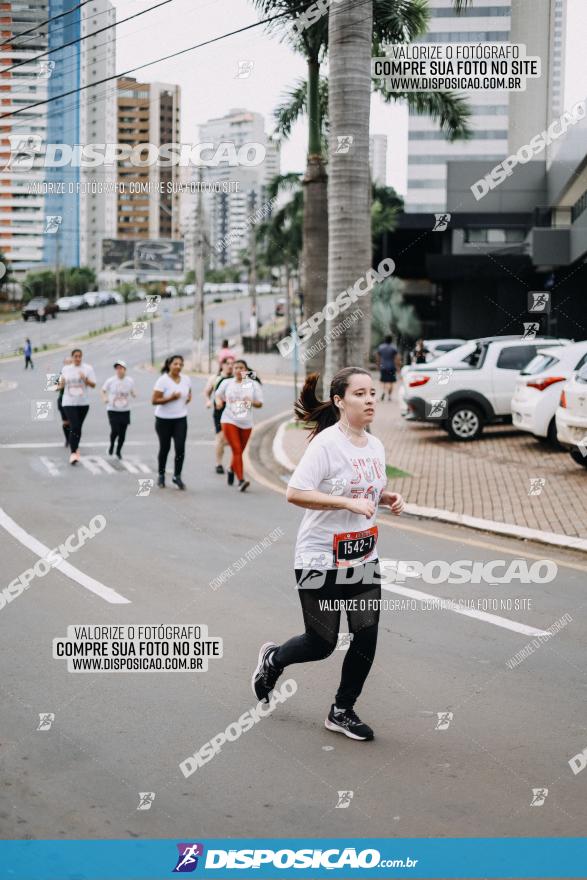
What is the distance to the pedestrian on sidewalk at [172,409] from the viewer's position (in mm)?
13789

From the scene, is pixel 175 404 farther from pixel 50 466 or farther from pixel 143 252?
pixel 143 252

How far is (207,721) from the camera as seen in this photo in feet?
18.3

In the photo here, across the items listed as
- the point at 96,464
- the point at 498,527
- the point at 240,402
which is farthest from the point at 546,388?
the point at 96,464

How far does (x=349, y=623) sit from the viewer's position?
531 cm

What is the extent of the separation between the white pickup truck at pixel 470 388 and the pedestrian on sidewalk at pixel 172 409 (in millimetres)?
6139

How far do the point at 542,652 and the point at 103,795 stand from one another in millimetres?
3343

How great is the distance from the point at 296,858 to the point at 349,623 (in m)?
1.41

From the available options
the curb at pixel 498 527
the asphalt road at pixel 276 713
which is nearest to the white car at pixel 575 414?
the curb at pixel 498 527

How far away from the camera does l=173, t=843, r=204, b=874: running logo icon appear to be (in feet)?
13.3

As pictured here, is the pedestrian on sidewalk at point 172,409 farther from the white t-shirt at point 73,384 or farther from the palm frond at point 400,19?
the palm frond at point 400,19

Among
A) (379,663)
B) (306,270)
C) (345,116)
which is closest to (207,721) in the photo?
(379,663)

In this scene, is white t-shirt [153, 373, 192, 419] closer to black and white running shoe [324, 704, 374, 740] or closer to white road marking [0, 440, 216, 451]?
white road marking [0, 440, 216, 451]

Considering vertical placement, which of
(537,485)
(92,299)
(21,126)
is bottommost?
(537,485)

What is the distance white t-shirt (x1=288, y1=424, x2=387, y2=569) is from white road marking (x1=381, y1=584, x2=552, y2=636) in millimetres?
2466
